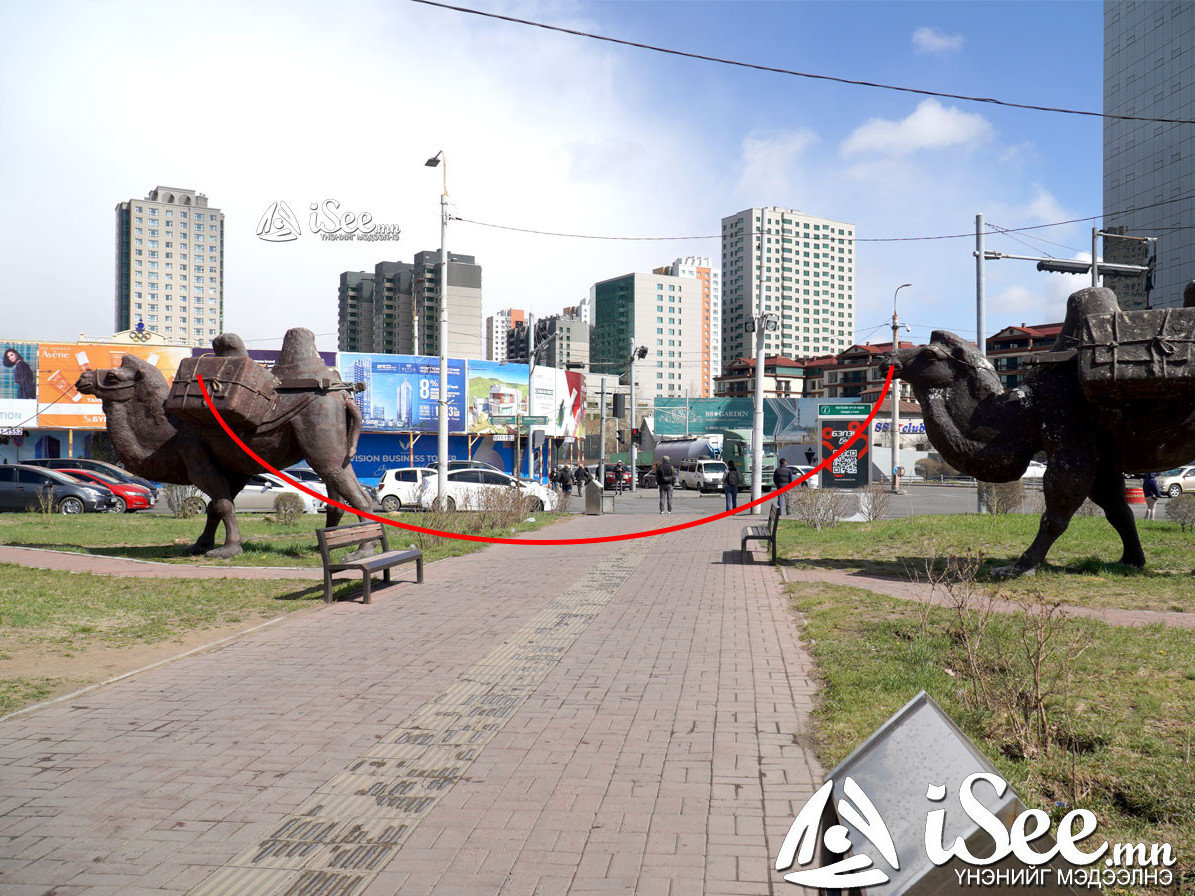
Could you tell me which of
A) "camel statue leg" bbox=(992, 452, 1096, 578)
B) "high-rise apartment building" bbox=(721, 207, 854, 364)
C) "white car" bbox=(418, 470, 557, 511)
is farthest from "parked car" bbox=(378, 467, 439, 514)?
"camel statue leg" bbox=(992, 452, 1096, 578)

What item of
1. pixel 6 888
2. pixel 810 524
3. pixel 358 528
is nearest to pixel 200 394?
pixel 358 528

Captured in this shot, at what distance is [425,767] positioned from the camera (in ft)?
16.1

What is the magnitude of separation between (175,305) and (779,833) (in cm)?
10455

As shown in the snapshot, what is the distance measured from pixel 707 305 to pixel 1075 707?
85.0m

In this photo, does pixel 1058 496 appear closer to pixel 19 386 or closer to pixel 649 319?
pixel 19 386

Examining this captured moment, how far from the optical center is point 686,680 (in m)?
6.79

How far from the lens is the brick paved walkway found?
3.74 meters

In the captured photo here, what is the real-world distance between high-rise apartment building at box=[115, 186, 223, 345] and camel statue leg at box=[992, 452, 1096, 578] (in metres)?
85.3

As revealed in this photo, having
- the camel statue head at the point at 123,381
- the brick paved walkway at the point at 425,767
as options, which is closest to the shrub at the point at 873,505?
the brick paved walkway at the point at 425,767

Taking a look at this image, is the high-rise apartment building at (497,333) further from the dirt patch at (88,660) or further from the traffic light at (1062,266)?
the dirt patch at (88,660)

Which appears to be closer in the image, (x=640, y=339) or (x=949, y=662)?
(x=949, y=662)

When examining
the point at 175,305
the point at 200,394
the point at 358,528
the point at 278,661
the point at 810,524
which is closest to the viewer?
the point at 278,661

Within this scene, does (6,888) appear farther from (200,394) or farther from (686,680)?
(200,394)

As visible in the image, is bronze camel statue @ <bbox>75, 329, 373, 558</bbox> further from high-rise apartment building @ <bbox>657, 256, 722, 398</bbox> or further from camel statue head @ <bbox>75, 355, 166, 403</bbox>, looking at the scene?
high-rise apartment building @ <bbox>657, 256, 722, 398</bbox>
